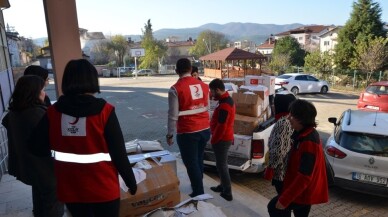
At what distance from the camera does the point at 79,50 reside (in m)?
3.49

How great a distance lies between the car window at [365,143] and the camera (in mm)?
4621

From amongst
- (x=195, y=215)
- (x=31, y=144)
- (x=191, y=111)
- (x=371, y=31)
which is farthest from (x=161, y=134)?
(x=371, y=31)

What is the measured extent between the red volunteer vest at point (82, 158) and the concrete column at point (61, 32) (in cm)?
171

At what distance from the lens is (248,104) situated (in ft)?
17.5

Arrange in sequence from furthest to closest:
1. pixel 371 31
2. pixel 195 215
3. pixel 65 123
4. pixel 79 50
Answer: pixel 371 31, pixel 79 50, pixel 195 215, pixel 65 123

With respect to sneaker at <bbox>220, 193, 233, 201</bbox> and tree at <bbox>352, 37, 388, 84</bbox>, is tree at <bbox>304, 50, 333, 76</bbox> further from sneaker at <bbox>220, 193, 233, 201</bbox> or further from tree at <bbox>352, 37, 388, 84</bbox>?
sneaker at <bbox>220, 193, 233, 201</bbox>

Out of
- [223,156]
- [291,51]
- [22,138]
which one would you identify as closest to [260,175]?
[223,156]

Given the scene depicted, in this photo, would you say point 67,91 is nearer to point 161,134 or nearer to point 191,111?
point 191,111

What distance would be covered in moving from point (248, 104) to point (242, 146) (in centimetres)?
79

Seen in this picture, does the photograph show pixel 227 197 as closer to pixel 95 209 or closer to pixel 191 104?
pixel 191 104

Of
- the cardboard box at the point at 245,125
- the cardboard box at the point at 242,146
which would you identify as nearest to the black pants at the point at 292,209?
the cardboard box at the point at 242,146

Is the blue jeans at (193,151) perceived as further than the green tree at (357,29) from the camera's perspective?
No

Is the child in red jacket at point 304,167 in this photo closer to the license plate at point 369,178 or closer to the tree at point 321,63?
the license plate at point 369,178

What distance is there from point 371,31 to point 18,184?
98.0 feet
